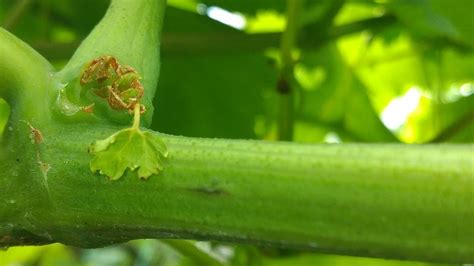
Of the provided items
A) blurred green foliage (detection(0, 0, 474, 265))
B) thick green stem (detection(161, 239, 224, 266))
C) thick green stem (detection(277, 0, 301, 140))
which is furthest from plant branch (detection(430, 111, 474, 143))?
thick green stem (detection(161, 239, 224, 266))

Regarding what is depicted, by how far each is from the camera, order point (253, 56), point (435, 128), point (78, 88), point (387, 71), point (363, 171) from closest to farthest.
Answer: point (363, 171) < point (78, 88) < point (253, 56) < point (435, 128) < point (387, 71)

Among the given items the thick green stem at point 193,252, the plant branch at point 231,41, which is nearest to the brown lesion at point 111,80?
the thick green stem at point 193,252

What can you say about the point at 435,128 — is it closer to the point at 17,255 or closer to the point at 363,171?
the point at 17,255

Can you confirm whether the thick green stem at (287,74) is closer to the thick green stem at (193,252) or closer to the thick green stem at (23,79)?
the thick green stem at (193,252)

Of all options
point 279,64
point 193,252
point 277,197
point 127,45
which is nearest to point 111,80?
point 127,45

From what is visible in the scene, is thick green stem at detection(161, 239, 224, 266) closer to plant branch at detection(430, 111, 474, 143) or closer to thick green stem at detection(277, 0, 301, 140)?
thick green stem at detection(277, 0, 301, 140)

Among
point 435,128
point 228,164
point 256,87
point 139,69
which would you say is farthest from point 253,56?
point 228,164
